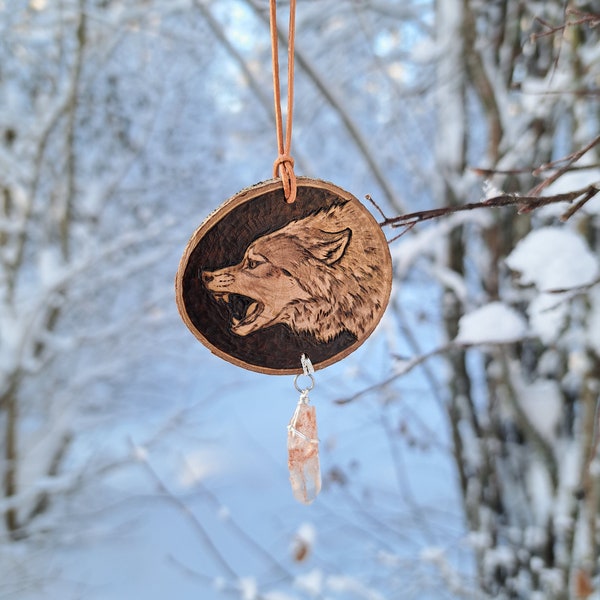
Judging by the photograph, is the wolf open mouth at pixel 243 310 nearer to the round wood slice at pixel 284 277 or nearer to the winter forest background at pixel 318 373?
the round wood slice at pixel 284 277

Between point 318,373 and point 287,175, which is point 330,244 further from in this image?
point 318,373

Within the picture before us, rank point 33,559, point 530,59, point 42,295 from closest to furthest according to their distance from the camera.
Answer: point 530,59 < point 42,295 < point 33,559

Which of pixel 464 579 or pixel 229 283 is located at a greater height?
pixel 229 283

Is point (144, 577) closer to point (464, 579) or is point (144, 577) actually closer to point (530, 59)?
point (464, 579)

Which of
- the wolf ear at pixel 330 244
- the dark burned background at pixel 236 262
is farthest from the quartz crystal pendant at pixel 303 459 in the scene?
the wolf ear at pixel 330 244

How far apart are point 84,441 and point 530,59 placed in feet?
11.0

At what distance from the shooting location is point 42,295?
2039mm

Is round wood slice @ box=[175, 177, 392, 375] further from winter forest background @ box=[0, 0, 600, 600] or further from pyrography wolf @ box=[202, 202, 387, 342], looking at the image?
winter forest background @ box=[0, 0, 600, 600]

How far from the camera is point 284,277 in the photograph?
62cm

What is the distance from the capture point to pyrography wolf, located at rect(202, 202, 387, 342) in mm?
592

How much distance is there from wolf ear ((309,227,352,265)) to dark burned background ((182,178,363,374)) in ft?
0.12

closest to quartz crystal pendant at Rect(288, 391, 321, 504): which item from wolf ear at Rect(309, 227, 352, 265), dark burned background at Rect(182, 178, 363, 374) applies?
dark burned background at Rect(182, 178, 363, 374)

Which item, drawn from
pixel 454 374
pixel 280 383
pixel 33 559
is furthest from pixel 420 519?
pixel 280 383

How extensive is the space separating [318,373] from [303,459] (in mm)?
2330
